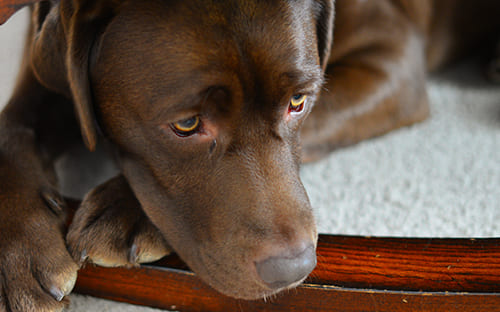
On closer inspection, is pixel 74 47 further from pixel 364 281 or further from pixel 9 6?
pixel 364 281

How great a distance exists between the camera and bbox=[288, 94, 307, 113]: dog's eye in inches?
50.0

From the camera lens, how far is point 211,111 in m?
1.15

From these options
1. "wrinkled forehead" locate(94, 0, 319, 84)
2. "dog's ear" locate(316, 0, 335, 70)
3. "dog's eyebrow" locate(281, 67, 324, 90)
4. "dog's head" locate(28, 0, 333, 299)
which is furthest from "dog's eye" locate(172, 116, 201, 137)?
"dog's ear" locate(316, 0, 335, 70)

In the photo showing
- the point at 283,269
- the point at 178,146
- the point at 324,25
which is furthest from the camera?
the point at 324,25

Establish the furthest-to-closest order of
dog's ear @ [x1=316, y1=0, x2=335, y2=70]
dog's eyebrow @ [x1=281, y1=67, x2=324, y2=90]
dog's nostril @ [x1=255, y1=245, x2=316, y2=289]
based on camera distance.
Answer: dog's ear @ [x1=316, y1=0, x2=335, y2=70]
dog's eyebrow @ [x1=281, y1=67, x2=324, y2=90]
dog's nostril @ [x1=255, y1=245, x2=316, y2=289]

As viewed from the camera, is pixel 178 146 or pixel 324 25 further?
pixel 324 25

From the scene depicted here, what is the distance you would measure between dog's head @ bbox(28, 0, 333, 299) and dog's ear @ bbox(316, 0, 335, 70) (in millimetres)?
172

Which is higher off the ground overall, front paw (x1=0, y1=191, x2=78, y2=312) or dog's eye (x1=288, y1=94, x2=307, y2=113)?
dog's eye (x1=288, y1=94, x2=307, y2=113)

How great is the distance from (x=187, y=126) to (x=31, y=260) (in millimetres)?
430

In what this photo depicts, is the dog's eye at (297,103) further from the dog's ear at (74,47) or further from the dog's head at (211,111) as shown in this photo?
the dog's ear at (74,47)

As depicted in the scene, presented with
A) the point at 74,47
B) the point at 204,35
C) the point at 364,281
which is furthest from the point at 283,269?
the point at 74,47

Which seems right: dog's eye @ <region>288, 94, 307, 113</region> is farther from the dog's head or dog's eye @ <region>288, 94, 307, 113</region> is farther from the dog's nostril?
the dog's nostril

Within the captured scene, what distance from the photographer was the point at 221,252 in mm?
1165

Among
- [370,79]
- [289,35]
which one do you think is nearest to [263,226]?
[289,35]
